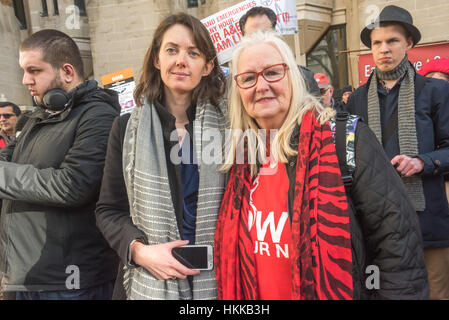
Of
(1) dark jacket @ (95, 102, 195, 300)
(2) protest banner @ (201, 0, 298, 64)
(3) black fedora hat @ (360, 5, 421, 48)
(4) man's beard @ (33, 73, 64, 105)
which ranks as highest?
(2) protest banner @ (201, 0, 298, 64)

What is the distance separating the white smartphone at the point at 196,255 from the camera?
151cm

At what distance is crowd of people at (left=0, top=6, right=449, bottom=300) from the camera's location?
1.35 m

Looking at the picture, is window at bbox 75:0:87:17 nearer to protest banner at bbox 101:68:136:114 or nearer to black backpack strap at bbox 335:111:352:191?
protest banner at bbox 101:68:136:114


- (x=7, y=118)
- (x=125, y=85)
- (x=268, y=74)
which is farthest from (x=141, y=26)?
(x=268, y=74)

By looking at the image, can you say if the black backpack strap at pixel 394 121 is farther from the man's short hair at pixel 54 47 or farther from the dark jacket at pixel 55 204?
the man's short hair at pixel 54 47

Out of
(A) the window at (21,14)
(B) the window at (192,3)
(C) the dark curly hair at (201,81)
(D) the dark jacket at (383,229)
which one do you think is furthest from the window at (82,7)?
(D) the dark jacket at (383,229)

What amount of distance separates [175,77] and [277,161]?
56 cm

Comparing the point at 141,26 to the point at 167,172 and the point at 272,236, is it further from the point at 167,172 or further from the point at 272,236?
the point at 272,236

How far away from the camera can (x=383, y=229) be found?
135 cm

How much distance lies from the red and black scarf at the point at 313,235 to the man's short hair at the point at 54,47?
1244 mm

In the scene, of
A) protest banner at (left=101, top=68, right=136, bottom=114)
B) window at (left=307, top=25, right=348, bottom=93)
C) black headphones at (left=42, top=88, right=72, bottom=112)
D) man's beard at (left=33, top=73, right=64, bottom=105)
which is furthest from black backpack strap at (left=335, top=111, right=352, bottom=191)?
window at (left=307, top=25, right=348, bottom=93)

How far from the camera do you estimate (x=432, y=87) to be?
2404 mm

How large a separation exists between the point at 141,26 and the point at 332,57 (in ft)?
14.3
